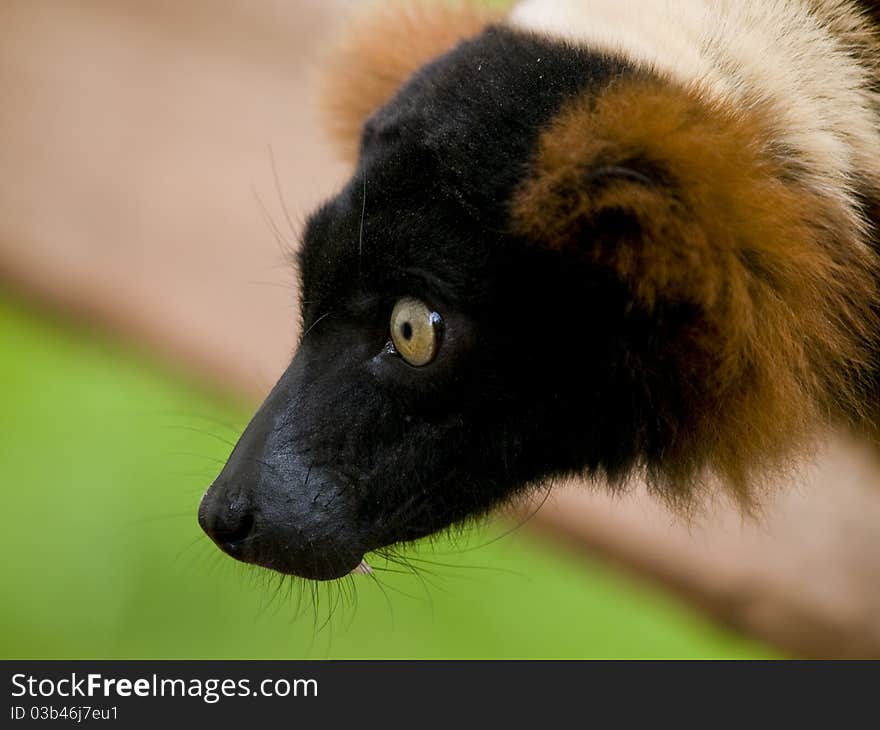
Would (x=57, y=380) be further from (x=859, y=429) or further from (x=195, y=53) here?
(x=859, y=429)

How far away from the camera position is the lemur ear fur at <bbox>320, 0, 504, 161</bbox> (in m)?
2.24

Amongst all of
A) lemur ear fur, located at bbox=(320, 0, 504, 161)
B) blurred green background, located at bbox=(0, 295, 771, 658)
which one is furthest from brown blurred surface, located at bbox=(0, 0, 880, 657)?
lemur ear fur, located at bbox=(320, 0, 504, 161)

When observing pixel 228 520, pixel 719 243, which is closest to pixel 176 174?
pixel 228 520

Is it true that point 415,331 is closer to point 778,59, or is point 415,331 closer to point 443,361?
point 443,361

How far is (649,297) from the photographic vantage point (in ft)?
5.13

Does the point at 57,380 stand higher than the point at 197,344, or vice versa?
the point at 197,344

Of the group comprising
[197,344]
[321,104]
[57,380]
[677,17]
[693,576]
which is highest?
[677,17]

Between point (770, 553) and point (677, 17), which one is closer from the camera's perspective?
point (677, 17)

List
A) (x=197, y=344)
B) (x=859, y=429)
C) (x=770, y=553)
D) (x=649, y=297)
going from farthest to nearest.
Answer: (x=197, y=344), (x=770, y=553), (x=859, y=429), (x=649, y=297)

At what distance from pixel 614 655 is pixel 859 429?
2299 mm

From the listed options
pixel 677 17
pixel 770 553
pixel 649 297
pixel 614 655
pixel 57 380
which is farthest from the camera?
pixel 57 380

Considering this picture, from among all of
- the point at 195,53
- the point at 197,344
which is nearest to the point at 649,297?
the point at 197,344

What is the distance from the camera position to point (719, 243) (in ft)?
4.99

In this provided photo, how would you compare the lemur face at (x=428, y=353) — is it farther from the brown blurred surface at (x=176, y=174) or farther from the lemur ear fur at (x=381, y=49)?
the brown blurred surface at (x=176, y=174)
